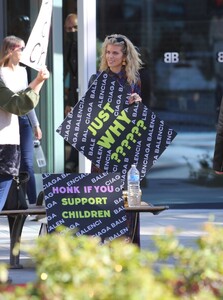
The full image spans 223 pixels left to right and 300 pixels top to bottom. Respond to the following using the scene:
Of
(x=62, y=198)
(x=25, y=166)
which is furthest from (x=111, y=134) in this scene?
(x=25, y=166)

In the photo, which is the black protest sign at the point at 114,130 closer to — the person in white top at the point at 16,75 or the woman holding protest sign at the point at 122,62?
the woman holding protest sign at the point at 122,62

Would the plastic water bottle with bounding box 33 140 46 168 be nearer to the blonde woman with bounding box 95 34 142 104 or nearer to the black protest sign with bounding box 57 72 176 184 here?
the blonde woman with bounding box 95 34 142 104

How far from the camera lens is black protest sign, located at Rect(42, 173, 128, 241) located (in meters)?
8.47

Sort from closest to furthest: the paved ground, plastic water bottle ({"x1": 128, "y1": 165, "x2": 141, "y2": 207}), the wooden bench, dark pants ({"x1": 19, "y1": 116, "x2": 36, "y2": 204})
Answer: the wooden bench
plastic water bottle ({"x1": 128, "y1": 165, "x2": 141, "y2": 207})
dark pants ({"x1": 19, "y1": 116, "x2": 36, "y2": 204})
the paved ground

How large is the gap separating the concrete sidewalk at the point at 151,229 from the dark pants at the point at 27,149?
1.15 feet

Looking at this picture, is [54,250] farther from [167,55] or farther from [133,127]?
[167,55]

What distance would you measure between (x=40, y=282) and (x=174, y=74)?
32.0 ft

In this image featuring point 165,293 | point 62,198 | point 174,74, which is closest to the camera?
point 165,293

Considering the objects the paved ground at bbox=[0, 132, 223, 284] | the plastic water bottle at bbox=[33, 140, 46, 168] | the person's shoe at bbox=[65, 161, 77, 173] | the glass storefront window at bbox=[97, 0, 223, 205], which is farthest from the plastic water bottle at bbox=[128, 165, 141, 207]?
the glass storefront window at bbox=[97, 0, 223, 205]

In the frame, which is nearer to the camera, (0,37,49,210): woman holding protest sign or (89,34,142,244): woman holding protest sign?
(0,37,49,210): woman holding protest sign

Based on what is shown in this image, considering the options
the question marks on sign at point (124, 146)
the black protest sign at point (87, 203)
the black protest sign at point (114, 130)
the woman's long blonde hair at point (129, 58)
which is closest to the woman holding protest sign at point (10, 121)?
the black protest sign at point (87, 203)

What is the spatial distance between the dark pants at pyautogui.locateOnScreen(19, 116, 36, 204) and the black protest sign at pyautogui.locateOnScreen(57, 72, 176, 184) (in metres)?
2.69

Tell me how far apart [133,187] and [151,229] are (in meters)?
2.54

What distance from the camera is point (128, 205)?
8.75 metres
